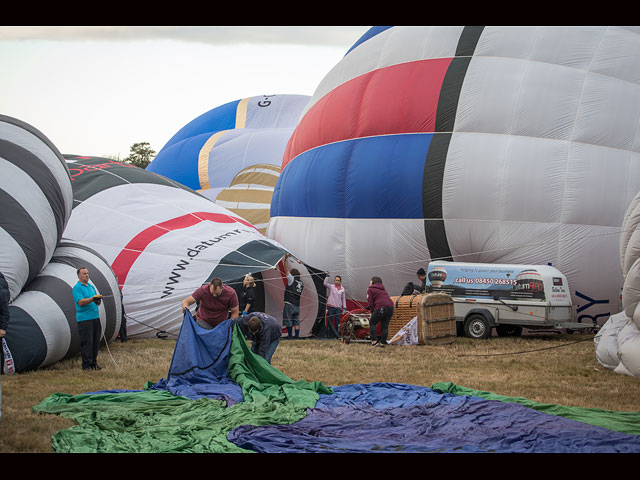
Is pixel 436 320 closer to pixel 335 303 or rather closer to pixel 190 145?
pixel 335 303

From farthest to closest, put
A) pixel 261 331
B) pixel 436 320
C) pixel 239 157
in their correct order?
pixel 239 157 → pixel 436 320 → pixel 261 331

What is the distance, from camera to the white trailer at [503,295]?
10484 mm

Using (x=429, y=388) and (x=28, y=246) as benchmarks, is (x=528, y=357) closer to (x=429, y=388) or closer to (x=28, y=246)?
(x=429, y=388)

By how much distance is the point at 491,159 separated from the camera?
11.3m

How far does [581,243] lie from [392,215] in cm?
300

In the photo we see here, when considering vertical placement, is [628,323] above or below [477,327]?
above

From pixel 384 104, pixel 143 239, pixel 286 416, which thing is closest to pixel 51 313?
pixel 286 416

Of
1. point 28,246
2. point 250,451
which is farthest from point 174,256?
point 250,451

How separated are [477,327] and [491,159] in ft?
8.65

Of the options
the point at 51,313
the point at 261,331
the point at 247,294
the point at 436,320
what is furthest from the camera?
the point at 247,294

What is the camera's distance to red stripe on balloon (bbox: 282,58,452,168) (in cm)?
1204

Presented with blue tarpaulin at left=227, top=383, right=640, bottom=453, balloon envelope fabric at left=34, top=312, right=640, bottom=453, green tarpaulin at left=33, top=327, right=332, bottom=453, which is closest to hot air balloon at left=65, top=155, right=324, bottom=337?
balloon envelope fabric at left=34, top=312, right=640, bottom=453

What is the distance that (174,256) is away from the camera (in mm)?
11016

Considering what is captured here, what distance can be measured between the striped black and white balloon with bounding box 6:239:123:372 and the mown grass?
0.19 meters
